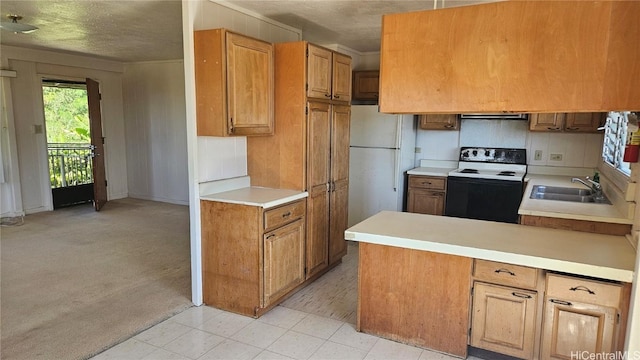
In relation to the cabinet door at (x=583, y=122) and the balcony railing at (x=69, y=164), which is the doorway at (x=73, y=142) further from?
the cabinet door at (x=583, y=122)

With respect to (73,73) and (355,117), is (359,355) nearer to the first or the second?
(355,117)

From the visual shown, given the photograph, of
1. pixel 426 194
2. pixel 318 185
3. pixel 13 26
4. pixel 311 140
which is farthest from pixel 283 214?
pixel 13 26

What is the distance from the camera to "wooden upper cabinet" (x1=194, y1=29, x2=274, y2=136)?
9.36ft

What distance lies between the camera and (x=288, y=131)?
3379 mm

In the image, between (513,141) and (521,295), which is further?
(513,141)

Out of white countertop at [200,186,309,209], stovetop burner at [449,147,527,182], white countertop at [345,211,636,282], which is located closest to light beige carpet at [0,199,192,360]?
white countertop at [200,186,309,209]

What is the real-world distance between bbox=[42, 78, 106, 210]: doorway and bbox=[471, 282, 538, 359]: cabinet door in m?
6.00

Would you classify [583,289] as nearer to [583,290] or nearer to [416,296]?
[583,290]

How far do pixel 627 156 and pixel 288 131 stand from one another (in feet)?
7.56

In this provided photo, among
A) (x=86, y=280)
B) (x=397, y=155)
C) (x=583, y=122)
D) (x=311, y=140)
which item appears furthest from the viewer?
(x=397, y=155)

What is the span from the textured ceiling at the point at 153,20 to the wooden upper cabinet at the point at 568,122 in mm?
1833

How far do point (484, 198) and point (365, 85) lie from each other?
2135 mm

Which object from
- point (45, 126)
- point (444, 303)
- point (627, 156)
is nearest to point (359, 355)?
point (444, 303)

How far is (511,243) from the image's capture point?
7.14 ft
